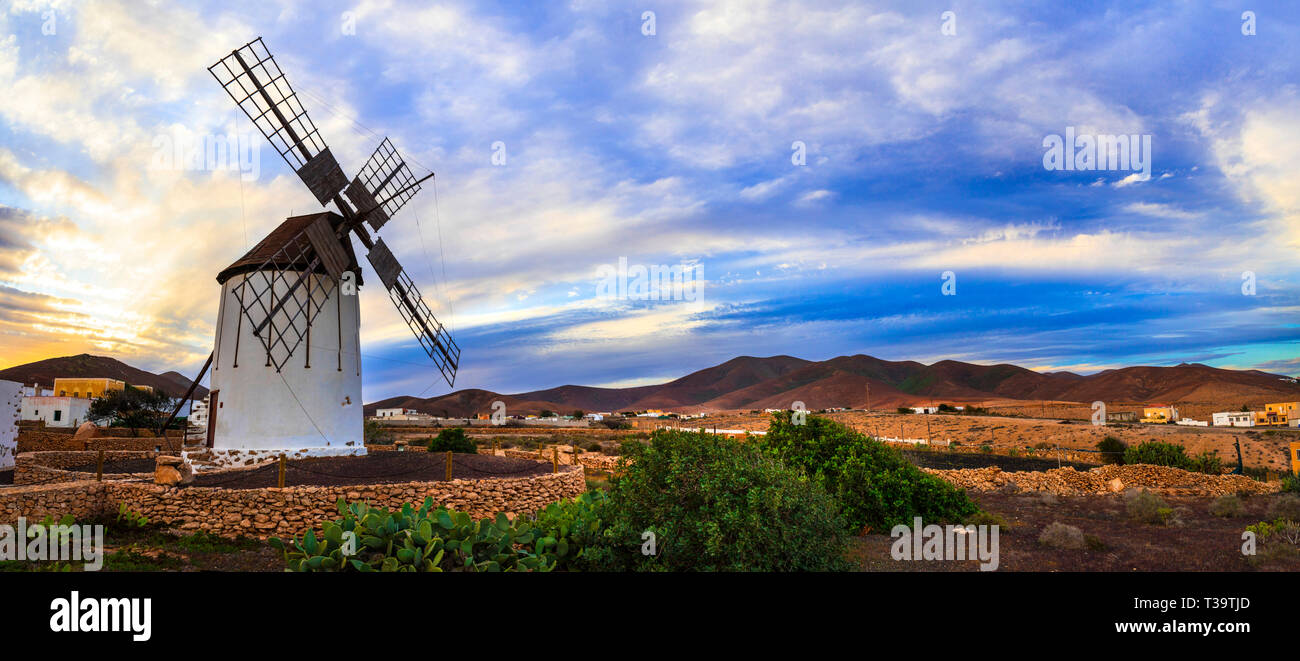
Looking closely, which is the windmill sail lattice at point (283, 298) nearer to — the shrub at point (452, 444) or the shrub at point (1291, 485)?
the shrub at point (452, 444)

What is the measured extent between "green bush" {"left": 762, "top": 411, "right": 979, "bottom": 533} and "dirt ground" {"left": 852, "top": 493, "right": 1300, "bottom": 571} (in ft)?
2.00

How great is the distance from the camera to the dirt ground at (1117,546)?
31.4ft

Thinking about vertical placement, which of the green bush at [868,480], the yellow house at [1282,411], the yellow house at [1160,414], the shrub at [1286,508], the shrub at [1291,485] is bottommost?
the yellow house at [1160,414]

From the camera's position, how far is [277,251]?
18906 mm

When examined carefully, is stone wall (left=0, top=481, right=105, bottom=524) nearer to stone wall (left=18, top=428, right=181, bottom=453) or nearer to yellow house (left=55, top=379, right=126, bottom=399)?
stone wall (left=18, top=428, right=181, bottom=453)

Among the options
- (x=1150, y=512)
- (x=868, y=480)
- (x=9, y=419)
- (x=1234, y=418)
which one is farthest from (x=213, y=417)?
(x=1234, y=418)

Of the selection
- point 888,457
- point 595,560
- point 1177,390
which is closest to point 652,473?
point 595,560

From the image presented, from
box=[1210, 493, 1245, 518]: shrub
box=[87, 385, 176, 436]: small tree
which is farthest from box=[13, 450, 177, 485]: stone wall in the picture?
box=[1210, 493, 1245, 518]: shrub

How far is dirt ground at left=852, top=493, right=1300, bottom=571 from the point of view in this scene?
9.56 meters

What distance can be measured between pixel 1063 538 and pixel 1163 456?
20.9 m

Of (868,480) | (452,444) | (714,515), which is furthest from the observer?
(452,444)

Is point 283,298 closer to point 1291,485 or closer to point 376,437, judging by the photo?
point 376,437

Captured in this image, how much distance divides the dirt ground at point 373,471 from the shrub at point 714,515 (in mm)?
10845

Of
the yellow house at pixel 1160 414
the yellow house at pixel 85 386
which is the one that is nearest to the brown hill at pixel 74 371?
the yellow house at pixel 85 386
